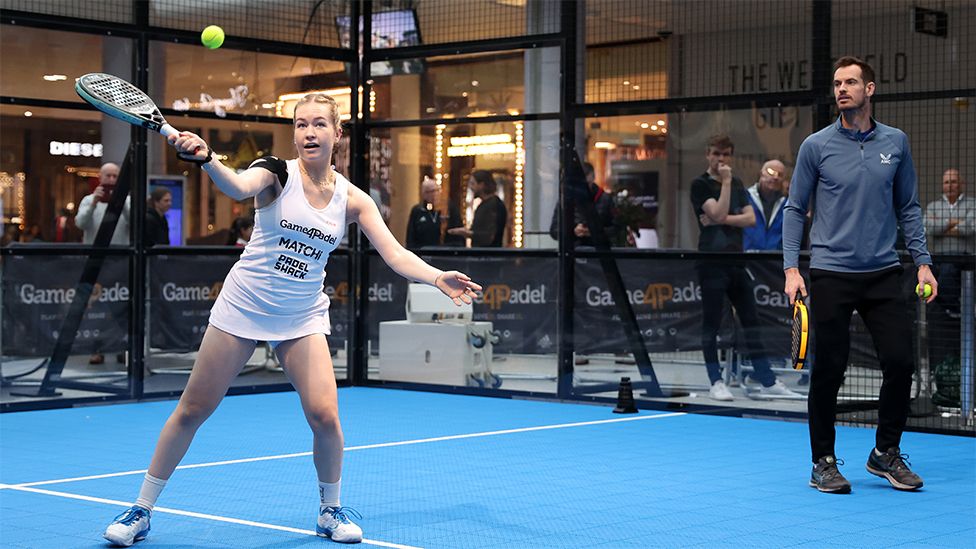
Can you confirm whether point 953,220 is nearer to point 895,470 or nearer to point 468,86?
point 895,470

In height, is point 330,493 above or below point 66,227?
below

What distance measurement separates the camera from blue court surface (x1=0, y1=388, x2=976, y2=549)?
18.6ft

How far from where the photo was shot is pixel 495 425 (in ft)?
31.3

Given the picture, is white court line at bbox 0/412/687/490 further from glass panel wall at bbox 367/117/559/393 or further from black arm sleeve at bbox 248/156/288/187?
black arm sleeve at bbox 248/156/288/187

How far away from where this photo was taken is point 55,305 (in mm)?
10367

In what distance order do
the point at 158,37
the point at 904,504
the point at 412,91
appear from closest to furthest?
1. the point at 904,504
2. the point at 158,37
3. the point at 412,91

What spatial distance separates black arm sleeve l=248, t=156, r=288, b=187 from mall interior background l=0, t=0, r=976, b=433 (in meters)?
5.35

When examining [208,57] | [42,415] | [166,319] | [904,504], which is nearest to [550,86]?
[208,57]

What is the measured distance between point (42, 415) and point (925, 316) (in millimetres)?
6615

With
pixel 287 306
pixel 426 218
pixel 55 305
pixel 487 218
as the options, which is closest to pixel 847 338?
pixel 287 306

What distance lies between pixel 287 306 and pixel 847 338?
3.13 meters

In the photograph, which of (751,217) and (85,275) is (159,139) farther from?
(751,217)

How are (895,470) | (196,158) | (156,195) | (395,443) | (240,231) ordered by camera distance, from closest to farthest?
(196,158), (895,470), (395,443), (156,195), (240,231)

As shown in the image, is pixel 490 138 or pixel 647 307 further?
pixel 490 138
